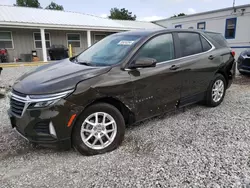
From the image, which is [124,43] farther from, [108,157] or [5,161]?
[5,161]

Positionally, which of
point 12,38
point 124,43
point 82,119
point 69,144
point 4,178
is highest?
point 12,38

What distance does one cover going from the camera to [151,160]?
265 centimetres

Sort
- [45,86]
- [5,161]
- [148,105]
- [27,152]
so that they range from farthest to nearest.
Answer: [148,105] → [27,152] → [5,161] → [45,86]

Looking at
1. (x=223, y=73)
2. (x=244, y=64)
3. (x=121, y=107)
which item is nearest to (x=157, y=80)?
(x=121, y=107)

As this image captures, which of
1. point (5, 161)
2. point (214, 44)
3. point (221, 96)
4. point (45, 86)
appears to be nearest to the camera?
point (45, 86)

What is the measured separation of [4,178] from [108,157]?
1.23m

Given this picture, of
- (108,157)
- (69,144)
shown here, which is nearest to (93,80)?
(69,144)

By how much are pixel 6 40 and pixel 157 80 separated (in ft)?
45.9

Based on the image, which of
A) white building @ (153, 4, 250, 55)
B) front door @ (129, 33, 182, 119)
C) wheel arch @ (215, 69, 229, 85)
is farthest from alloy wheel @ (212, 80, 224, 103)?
white building @ (153, 4, 250, 55)

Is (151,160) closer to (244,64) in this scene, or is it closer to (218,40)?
(218,40)

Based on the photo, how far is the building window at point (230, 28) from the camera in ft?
46.8

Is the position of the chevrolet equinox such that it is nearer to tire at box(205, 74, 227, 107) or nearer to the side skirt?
the side skirt

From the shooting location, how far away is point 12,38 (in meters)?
14.0

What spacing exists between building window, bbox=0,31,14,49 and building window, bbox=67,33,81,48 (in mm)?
4063
